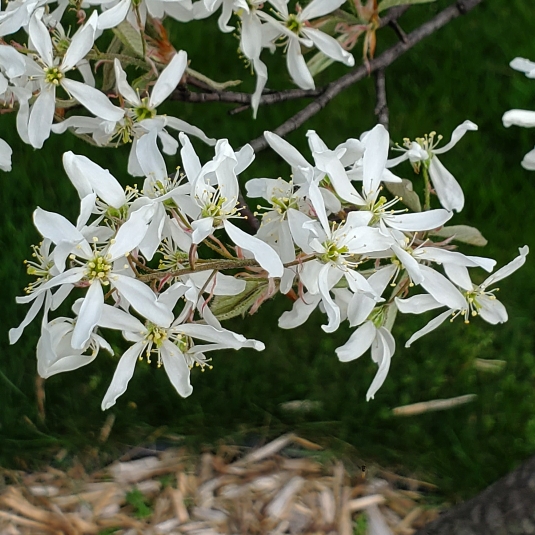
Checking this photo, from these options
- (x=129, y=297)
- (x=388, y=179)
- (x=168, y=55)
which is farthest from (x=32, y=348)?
(x=388, y=179)

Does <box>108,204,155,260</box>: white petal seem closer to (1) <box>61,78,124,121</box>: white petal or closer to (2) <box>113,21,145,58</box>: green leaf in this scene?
(1) <box>61,78,124,121</box>: white petal

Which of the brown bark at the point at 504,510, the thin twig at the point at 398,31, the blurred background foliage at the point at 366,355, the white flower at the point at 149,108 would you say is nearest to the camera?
the white flower at the point at 149,108

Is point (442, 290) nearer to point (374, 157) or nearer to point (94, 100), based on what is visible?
point (374, 157)

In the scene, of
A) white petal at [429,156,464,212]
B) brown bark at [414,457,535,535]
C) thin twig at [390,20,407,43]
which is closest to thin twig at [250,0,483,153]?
thin twig at [390,20,407,43]

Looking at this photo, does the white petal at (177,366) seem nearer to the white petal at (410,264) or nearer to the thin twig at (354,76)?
the white petal at (410,264)

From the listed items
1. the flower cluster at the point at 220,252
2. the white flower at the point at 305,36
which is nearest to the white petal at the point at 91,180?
the flower cluster at the point at 220,252

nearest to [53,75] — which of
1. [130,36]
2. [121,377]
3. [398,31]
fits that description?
[130,36]
